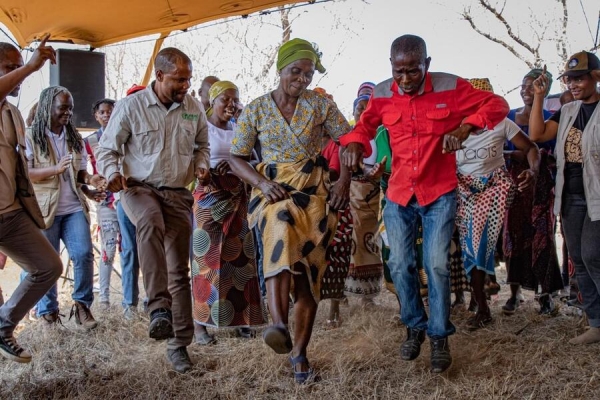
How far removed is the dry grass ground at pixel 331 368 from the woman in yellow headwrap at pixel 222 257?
0.82 ft

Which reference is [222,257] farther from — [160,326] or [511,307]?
[511,307]

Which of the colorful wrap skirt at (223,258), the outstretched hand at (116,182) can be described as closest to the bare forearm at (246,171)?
the outstretched hand at (116,182)

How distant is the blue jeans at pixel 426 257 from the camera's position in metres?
4.07

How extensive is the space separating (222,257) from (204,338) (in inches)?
26.5

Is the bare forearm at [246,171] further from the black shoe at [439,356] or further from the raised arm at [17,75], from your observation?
the black shoe at [439,356]

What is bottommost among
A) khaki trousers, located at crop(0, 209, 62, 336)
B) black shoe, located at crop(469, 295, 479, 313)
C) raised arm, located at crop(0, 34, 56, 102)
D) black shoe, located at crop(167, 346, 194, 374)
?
black shoe, located at crop(469, 295, 479, 313)

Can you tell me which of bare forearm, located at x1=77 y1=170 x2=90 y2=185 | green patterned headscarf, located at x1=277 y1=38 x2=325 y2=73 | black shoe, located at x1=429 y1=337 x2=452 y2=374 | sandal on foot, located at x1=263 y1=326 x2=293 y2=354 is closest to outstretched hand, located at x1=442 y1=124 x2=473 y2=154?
green patterned headscarf, located at x1=277 y1=38 x2=325 y2=73

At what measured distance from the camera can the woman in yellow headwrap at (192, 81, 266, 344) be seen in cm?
536

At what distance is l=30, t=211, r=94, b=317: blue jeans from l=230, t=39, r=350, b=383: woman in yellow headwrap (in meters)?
2.05

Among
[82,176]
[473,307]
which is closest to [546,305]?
[473,307]

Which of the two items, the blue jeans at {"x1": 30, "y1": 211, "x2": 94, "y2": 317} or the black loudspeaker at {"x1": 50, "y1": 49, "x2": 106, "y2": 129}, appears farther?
the black loudspeaker at {"x1": 50, "y1": 49, "x2": 106, "y2": 129}

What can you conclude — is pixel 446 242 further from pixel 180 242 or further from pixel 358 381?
pixel 180 242

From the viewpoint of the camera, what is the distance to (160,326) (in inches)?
160

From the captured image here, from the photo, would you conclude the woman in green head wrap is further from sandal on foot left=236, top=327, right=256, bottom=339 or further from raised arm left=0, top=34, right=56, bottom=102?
raised arm left=0, top=34, right=56, bottom=102
